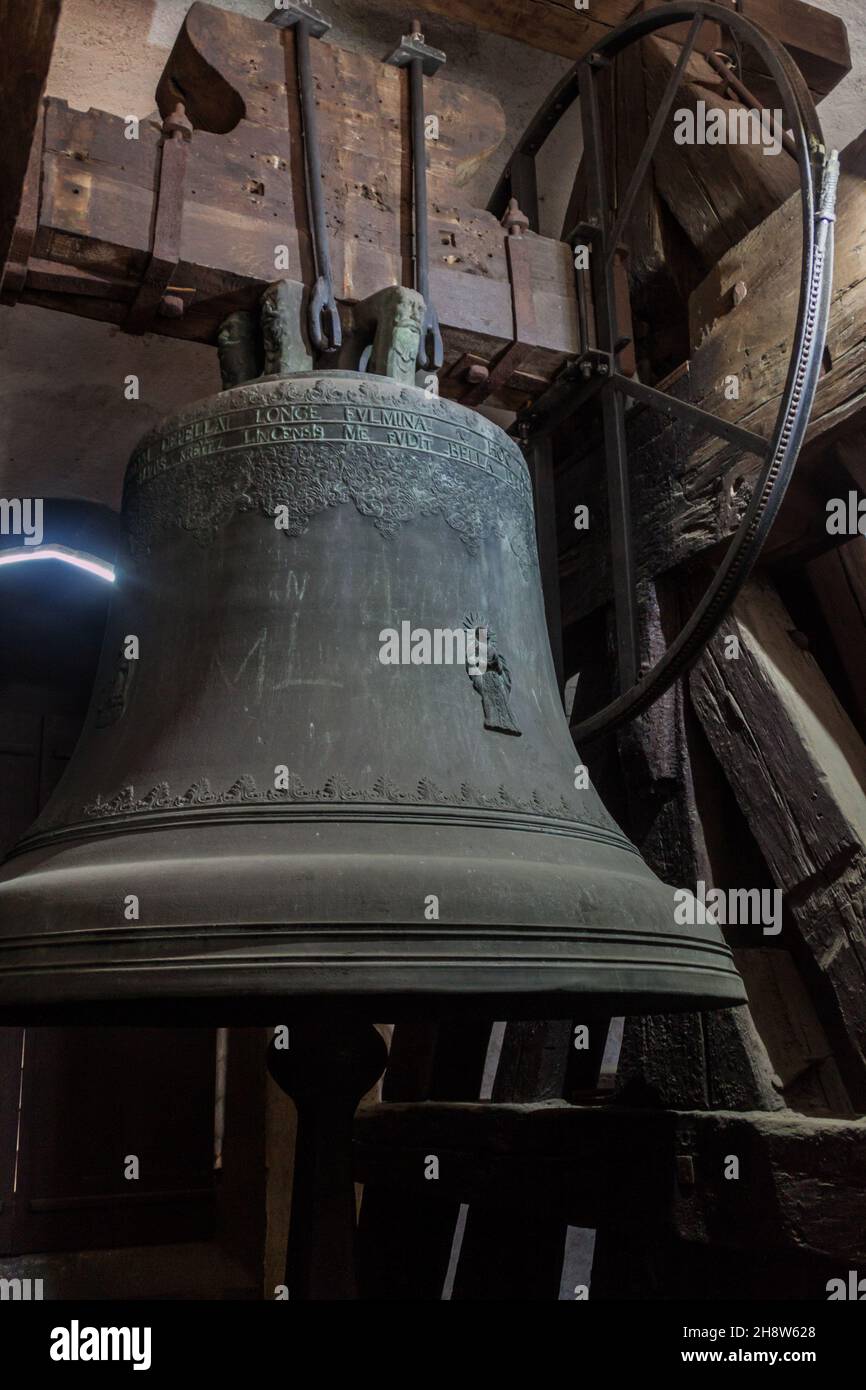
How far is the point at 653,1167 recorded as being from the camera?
6.20ft

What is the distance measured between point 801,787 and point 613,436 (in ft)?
2.42

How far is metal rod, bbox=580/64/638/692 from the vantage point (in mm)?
2221

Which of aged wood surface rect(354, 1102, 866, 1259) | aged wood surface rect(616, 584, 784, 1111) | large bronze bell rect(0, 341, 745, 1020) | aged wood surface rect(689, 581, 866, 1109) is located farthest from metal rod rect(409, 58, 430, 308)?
aged wood surface rect(354, 1102, 866, 1259)

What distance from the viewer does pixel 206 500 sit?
1659 mm

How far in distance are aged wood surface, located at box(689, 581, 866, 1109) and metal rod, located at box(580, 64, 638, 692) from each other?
0.46 ft

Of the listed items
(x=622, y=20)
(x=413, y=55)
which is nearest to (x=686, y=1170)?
(x=413, y=55)

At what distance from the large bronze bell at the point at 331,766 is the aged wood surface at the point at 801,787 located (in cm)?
44

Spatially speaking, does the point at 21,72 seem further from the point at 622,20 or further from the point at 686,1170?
the point at 622,20

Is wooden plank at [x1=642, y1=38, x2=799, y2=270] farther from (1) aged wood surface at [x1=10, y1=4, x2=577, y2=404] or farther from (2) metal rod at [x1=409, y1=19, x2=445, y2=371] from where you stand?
(2) metal rod at [x1=409, y1=19, x2=445, y2=371]

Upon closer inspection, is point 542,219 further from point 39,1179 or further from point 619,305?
point 39,1179

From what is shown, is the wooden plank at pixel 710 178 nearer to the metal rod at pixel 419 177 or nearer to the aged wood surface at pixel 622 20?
the aged wood surface at pixel 622 20

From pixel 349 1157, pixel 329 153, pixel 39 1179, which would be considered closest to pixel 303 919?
pixel 349 1157

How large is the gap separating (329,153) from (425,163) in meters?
0.17

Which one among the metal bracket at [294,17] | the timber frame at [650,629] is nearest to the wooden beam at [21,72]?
the timber frame at [650,629]
